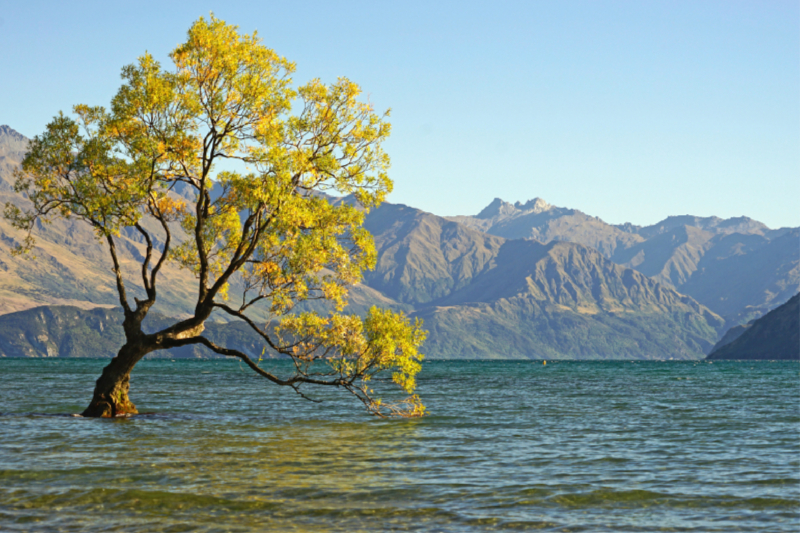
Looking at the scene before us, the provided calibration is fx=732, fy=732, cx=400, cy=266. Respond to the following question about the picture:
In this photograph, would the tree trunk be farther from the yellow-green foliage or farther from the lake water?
the yellow-green foliage

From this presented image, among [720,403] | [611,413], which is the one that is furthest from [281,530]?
[720,403]

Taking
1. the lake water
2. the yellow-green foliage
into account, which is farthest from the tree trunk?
the yellow-green foliage

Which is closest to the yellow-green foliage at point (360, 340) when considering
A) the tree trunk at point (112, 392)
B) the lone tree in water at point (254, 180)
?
the lone tree in water at point (254, 180)

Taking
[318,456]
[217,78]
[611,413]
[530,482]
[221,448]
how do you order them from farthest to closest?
[611,413] → [217,78] → [221,448] → [318,456] → [530,482]

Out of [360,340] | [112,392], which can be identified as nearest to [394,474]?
[360,340]

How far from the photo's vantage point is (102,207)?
127 feet

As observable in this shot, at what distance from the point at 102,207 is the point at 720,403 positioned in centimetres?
5936

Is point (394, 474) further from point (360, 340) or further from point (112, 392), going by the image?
point (112, 392)

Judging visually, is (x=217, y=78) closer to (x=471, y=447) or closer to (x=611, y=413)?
(x=471, y=447)

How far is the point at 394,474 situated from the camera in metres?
27.9

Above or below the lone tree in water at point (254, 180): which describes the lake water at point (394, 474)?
below

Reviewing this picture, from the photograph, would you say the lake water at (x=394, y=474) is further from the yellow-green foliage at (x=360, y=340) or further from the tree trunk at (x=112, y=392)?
the yellow-green foliage at (x=360, y=340)

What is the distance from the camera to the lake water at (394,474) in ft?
68.8

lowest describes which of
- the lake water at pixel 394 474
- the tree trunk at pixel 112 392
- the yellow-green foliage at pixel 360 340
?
the lake water at pixel 394 474
